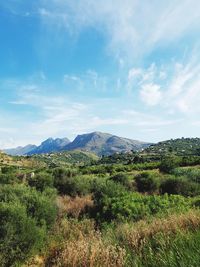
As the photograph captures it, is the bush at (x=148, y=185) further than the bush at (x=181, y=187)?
Yes

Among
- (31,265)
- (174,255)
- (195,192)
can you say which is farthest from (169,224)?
(195,192)

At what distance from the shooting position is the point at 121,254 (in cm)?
607

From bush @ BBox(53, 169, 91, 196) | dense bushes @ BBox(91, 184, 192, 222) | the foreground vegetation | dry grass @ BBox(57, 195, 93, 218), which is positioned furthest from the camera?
bush @ BBox(53, 169, 91, 196)

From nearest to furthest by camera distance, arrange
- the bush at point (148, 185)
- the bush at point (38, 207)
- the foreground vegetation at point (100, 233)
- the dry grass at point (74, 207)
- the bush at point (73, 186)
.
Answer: the foreground vegetation at point (100, 233), the bush at point (38, 207), the dry grass at point (74, 207), the bush at point (73, 186), the bush at point (148, 185)

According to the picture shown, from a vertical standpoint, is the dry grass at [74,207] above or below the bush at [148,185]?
below

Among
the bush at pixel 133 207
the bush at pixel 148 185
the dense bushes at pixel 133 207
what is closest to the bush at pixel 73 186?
the bush at pixel 148 185

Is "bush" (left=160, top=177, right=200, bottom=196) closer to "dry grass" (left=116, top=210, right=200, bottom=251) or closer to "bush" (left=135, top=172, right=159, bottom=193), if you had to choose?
"bush" (left=135, top=172, right=159, bottom=193)

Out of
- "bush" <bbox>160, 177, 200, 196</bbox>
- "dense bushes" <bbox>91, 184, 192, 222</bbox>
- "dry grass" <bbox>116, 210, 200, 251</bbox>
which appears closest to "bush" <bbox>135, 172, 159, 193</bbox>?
"bush" <bbox>160, 177, 200, 196</bbox>

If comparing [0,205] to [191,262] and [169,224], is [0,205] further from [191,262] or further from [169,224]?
[191,262]

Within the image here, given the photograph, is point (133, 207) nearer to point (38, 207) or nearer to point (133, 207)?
point (133, 207)

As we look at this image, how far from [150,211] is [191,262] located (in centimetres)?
1009

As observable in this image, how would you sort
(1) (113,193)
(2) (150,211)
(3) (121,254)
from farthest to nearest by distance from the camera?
(1) (113,193)
(2) (150,211)
(3) (121,254)

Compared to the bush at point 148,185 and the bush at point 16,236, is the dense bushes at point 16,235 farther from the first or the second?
the bush at point 148,185

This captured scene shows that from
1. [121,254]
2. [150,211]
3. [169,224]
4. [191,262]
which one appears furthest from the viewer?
[150,211]
